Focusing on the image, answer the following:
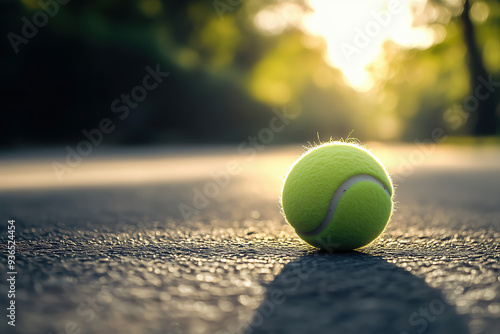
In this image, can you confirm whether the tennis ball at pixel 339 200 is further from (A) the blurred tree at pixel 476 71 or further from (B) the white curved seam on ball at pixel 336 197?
(A) the blurred tree at pixel 476 71

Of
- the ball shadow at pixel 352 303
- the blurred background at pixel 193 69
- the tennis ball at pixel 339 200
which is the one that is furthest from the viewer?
the blurred background at pixel 193 69

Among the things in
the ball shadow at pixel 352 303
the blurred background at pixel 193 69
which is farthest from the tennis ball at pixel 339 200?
the blurred background at pixel 193 69

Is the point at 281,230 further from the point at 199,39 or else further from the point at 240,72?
the point at 199,39

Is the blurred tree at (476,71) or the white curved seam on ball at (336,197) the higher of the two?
the blurred tree at (476,71)

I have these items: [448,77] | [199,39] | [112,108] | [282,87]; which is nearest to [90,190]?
[112,108]

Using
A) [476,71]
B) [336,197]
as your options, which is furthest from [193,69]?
[336,197]

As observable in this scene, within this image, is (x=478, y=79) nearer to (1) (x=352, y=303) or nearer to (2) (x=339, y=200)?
(2) (x=339, y=200)
